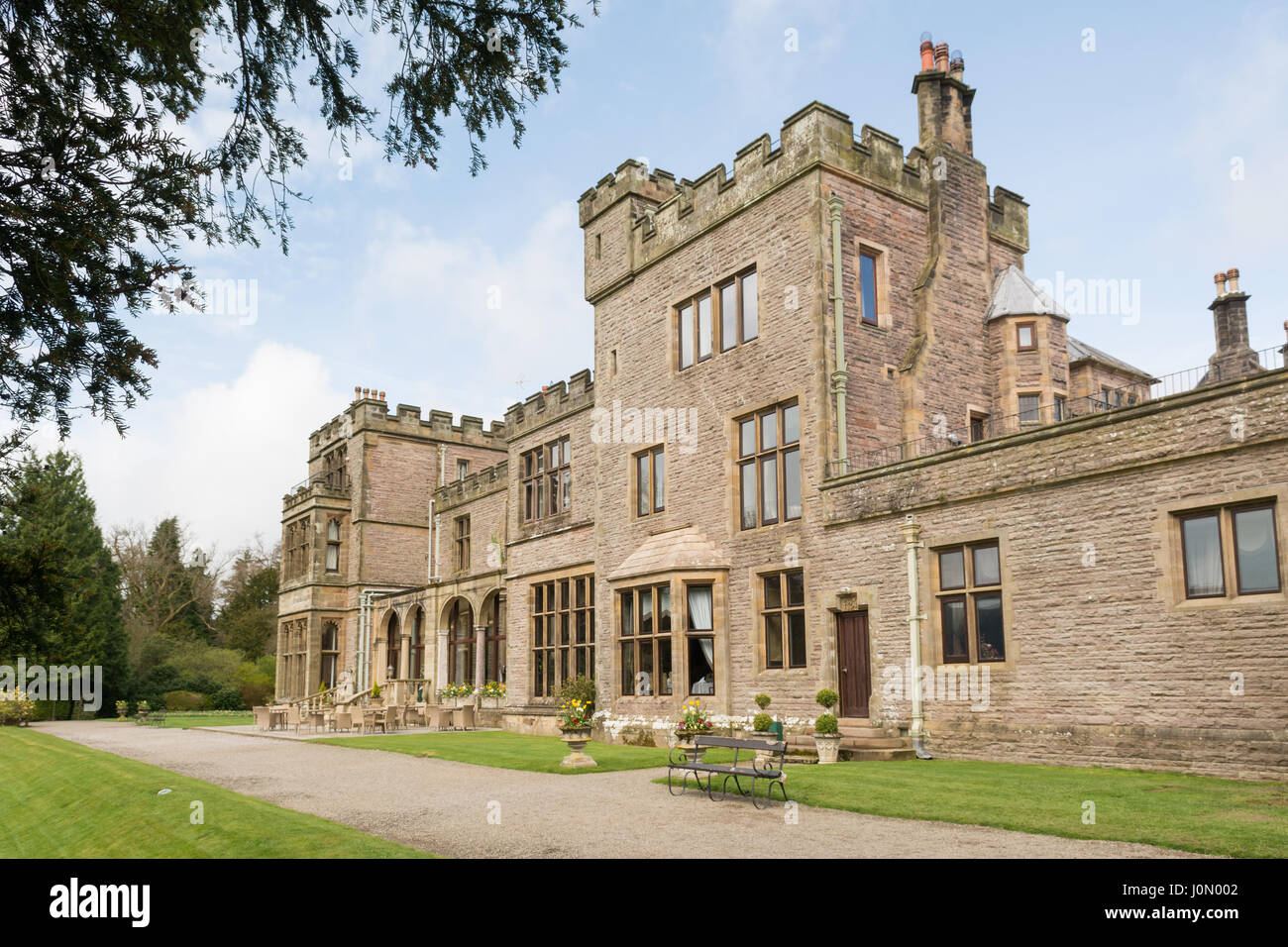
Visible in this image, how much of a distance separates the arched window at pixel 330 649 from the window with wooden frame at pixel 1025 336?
28.1m

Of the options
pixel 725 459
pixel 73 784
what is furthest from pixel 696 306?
pixel 73 784

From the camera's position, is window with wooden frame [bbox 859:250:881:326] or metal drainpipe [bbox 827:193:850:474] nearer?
metal drainpipe [bbox 827:193:850:474]

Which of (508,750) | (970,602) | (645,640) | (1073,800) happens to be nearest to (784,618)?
(645,640)

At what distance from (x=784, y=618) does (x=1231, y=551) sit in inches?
307

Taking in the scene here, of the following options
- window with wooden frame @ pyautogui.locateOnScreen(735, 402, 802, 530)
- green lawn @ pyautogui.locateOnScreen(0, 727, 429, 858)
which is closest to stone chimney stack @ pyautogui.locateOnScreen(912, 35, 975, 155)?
window with wooden frame @ pyautogui.locateOnScreen(735, 402, 802, 530)

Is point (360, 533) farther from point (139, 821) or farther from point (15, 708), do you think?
point (139, 821)

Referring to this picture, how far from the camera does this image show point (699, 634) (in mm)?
19094

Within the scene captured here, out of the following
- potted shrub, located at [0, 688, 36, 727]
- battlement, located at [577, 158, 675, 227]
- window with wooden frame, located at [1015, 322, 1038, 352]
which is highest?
battlement, located at [577, 158, 675, 227]

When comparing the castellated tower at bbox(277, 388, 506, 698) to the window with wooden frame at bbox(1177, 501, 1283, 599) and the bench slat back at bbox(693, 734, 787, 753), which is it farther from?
the window with wooden frame at bbox(1177, 501, 1283, 599)

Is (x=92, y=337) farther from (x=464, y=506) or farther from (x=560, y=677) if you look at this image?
(x=464, y=506)

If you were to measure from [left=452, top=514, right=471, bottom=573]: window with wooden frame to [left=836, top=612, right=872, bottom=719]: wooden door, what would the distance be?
20180 millimetres

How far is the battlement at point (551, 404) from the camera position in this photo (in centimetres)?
2600

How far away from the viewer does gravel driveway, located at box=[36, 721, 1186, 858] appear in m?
8.10
